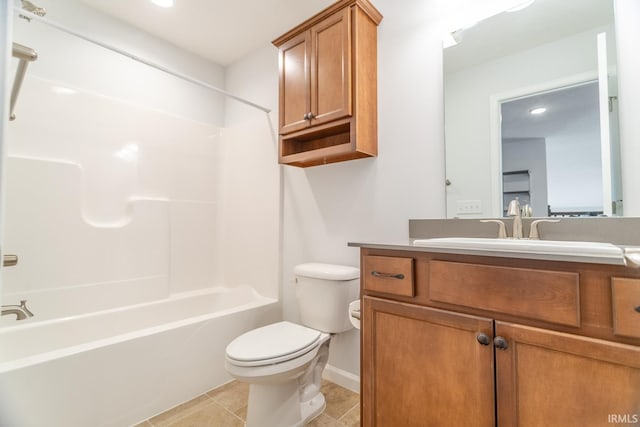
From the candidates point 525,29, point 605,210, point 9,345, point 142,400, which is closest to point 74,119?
point 9,345

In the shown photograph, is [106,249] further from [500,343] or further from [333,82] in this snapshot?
[500,343]

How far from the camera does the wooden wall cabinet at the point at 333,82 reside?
163 cm

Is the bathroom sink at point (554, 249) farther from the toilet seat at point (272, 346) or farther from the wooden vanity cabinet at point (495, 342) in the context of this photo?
the toilet seat at point (272, 346)

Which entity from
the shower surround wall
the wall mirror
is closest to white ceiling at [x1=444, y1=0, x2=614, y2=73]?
the wall mirror

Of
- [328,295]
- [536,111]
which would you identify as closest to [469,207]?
[536,111]

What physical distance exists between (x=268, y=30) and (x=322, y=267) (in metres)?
1.85

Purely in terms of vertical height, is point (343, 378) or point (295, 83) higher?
point (295, 83)

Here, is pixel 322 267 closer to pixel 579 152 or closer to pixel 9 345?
pixel 579 152

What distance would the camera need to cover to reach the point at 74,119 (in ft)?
6.47

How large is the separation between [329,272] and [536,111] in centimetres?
125

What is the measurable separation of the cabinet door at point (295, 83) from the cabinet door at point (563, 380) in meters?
1.47

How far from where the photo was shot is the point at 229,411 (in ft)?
5.41

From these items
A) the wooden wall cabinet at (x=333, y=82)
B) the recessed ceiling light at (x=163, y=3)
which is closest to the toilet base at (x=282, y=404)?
the wooden wall cabinet at (x=333, y=82)

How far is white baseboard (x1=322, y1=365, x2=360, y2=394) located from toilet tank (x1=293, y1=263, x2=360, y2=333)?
37 centimetres
